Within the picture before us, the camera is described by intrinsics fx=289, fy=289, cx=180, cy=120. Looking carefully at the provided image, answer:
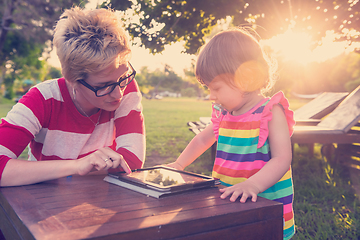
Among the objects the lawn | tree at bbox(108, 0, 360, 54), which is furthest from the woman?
tree at bbox(108, 0, 360, 54)

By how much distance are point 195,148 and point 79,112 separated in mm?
736

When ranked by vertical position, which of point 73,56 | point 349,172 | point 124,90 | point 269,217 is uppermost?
point 73,56

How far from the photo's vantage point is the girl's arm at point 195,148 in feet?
5.80

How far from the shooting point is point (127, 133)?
67.9 inches

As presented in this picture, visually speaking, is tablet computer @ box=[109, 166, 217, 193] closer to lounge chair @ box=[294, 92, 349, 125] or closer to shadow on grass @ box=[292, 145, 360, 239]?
→ shadow on grass @ box=[292, 145, 360, 239]

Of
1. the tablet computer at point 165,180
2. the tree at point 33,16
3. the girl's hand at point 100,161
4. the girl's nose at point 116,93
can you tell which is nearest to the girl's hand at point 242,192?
the tablet computer at point 165,180

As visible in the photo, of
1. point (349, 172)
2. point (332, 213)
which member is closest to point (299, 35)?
point (349, 172)

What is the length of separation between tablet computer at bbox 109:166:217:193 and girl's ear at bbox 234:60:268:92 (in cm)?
59

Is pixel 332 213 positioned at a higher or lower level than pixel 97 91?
lower

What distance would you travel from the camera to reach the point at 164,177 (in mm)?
1254

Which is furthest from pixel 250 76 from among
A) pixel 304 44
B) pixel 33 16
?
pixel 33 16

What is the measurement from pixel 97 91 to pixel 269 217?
1081 millimetres

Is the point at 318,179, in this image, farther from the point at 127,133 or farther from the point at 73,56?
the point at 73,56

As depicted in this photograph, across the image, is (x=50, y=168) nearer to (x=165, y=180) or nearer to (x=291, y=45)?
(x=165, y=180)
